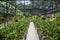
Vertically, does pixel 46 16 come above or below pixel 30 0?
below

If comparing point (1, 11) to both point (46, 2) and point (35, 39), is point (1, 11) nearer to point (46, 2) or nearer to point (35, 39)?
point (35, 39)

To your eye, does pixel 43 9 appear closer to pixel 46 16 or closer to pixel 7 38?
pixel 46 16

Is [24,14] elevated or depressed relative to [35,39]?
depressed

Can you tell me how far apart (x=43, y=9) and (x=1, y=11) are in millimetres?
7075

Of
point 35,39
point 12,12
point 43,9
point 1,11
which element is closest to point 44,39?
point 35,39

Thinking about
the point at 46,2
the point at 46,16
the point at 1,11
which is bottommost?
the point at 46,16

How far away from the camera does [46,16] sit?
658 inches

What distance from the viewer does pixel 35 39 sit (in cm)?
580

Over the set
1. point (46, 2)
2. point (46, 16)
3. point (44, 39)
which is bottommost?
point (46, 16)

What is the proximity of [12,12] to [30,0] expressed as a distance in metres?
4.71

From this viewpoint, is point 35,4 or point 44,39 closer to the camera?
point 44,39

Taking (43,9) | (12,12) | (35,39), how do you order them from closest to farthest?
(35,39) → (12,12) → (43,9)

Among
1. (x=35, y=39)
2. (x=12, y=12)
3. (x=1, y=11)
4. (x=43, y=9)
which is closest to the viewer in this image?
(x=35, y=39)

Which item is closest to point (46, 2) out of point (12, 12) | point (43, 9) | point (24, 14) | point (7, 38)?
point (43, 9)
